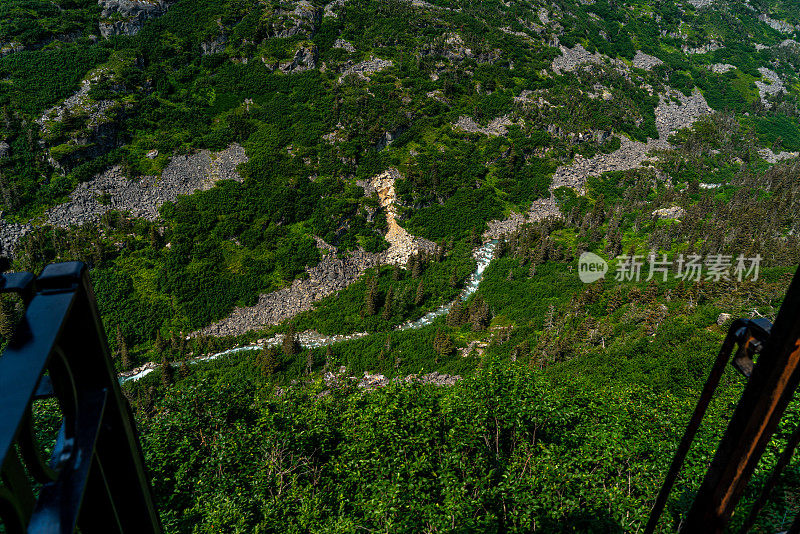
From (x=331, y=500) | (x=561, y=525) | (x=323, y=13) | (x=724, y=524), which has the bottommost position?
(x=331, y=500)

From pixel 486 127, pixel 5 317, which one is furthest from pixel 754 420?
pixel 486 127

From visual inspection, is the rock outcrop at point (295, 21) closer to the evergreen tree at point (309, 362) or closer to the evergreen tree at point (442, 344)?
the evergreen tree at point (309, 362)

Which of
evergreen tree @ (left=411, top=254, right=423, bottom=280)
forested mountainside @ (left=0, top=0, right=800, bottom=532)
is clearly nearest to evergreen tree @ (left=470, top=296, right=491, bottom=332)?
forested mountainside @ (left=0, top=0, right=800, bottom=532)

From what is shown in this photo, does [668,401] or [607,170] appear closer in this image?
[668,401]

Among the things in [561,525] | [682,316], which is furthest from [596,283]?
[561,525]

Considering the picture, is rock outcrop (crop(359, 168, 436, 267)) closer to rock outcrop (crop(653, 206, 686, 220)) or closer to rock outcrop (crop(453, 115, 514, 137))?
rock outcrop (crop(453, 115, 514, 137))

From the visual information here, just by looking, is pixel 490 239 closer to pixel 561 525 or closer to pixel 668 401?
pixel 668 401

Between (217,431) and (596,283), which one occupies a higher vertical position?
(217,431)
